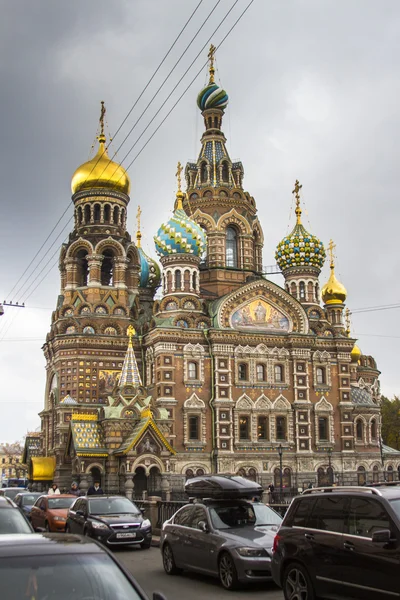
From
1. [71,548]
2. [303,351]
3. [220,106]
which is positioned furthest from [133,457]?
[71,548]

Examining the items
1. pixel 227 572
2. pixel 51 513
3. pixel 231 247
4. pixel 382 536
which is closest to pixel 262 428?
pixel 231 247

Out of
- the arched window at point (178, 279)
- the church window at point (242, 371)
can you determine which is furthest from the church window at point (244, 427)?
the arched window at point (178, 279)

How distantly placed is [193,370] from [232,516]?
2928 centimetres

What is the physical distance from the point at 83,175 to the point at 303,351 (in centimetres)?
1753

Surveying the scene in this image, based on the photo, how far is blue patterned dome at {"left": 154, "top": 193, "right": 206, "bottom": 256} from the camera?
43688 millimetres

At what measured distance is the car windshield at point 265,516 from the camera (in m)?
13.1

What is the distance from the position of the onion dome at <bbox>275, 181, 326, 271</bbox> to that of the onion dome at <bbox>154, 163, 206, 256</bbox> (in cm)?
652

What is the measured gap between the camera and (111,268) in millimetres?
47906

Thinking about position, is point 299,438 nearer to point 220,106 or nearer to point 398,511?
point 220,106

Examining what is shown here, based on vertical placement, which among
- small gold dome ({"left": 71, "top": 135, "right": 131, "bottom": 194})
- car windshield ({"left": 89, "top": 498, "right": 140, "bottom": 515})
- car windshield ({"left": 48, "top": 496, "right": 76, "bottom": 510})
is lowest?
car windshield ({"left": 48, "top": 496, "right": 76, "bottom": 510})

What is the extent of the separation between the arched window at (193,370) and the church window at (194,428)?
2.36 m

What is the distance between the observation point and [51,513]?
758 inches

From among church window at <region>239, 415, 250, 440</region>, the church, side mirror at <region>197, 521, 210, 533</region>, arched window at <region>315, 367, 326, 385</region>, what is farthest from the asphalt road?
arched window at <region>315, 367, 326, 385</region>

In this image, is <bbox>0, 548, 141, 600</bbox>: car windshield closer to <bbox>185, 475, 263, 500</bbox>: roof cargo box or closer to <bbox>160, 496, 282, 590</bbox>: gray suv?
<bbox>160, 496, 282, 590</bbox>: gray suv
